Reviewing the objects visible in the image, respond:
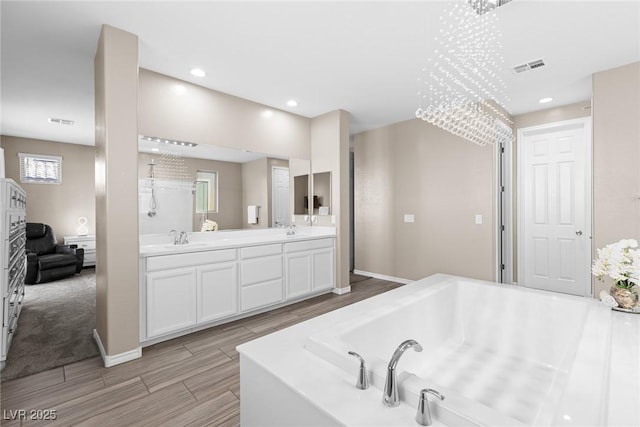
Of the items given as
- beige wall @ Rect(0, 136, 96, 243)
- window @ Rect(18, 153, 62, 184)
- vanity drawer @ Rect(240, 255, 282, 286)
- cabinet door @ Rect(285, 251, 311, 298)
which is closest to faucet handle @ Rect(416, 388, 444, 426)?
vanity drawer @ Rect(240, 255, 282, 286)

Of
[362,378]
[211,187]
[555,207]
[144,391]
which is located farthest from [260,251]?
[555,207]

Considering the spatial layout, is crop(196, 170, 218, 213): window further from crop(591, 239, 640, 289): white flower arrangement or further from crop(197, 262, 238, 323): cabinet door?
crop(591, 239, 640, 289): white flower arrangement

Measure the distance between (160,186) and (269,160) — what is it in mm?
1472

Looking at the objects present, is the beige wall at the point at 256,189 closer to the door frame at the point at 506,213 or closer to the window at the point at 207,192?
the window at the point at 207,192

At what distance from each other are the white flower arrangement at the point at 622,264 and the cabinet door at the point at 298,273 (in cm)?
281

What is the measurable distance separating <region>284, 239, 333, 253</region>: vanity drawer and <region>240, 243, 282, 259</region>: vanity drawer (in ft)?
0.43

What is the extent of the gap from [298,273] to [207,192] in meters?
1.49

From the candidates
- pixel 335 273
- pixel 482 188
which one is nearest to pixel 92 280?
pixel 335 273

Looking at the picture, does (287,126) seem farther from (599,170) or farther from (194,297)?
(599,170)

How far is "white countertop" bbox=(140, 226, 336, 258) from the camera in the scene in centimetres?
282

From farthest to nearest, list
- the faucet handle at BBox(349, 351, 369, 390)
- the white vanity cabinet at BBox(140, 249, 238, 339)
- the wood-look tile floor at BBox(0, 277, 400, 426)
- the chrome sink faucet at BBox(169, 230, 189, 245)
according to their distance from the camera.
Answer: the chrome sink faucet at BBox(169, 230, 189, 245)
the white vanity cabinet at BBox(140, 249, 238, 339)
the wood-look tile floor at BBox(0, 277, 400, 426)
the faucet handle at BBox(349, 351, 369, 390)

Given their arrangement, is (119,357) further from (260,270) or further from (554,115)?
(554,115)

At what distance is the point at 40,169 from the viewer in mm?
5727

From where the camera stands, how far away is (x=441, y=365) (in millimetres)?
2143
